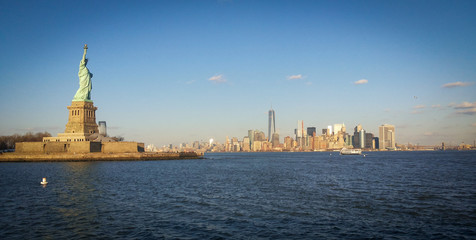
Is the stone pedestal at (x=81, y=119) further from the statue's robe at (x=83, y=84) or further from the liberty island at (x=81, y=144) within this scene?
the statue's robe at (x=83, y=84)

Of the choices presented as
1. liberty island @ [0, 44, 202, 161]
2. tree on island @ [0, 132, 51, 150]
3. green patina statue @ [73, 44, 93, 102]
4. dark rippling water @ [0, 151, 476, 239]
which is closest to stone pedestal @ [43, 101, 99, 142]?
liberty island @ [0, 44, 202, 161]

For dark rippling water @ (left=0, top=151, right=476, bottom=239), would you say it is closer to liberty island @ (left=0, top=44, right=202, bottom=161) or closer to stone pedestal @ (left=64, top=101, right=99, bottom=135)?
liberty island @ (left=0, top=44, right=202, bottom=161)

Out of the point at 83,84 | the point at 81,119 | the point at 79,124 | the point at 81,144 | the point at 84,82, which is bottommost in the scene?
the point at 81,144

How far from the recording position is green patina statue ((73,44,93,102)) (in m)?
126

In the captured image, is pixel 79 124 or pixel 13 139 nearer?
pixel 79 124

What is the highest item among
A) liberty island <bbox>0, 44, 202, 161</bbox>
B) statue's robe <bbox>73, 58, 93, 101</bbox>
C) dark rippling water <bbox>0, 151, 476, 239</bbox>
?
statue's robe <bbox>73, 58, 93, 101</bbox>

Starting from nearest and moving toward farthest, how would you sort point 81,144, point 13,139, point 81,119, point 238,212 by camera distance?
point 238,212 → point 81,144 → point 81,119 → point 13,139

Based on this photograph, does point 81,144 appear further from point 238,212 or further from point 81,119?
point 238,212

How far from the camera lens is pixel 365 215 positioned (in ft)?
87.4

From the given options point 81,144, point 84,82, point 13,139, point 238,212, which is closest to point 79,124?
point 81,144

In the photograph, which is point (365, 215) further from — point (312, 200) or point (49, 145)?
point (49, 145)

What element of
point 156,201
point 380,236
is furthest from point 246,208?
point 380,236

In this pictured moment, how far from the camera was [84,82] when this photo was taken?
127m

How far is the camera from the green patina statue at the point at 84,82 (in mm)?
125938
